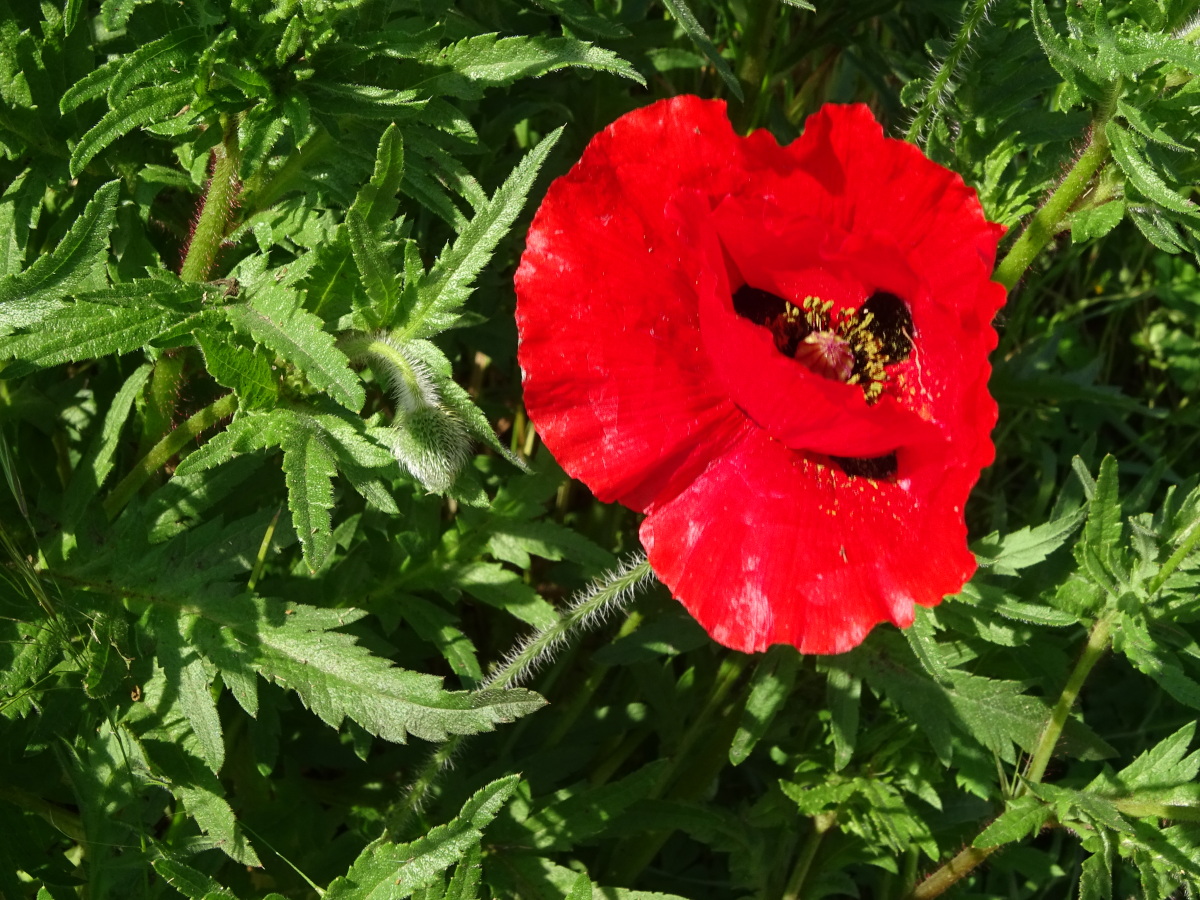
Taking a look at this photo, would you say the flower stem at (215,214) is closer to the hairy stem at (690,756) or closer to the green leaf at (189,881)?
the green leaf at (189,881)

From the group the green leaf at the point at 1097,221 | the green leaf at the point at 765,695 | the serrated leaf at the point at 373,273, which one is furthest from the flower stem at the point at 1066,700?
the serrated leaf at the point at 373,273

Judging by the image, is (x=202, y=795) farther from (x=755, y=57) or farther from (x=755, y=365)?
(x=755, y=57)

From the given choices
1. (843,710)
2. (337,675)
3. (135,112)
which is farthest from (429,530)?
(135,112)

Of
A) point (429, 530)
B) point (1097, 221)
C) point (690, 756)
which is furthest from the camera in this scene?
point (690, 756)

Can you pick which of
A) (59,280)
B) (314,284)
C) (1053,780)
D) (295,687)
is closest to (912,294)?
(314,284)

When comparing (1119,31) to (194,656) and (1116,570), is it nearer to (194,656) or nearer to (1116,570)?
(1116,570)

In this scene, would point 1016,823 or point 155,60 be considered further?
point 1016,823

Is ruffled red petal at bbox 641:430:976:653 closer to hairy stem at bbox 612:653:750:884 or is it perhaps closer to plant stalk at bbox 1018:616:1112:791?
plant stalk at bbox 1018:616:1112:791
